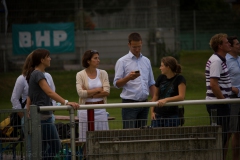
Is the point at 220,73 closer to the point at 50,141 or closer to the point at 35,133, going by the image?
the point at 50,141

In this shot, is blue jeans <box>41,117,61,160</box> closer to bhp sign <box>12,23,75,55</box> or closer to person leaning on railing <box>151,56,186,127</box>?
person leaning on railing <box>151,56,186,127</box>

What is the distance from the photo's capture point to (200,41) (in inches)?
1543

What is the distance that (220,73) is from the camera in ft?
29.0

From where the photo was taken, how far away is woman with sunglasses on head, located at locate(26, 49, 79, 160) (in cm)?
739

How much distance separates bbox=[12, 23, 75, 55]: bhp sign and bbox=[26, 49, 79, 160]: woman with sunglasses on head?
17563mm

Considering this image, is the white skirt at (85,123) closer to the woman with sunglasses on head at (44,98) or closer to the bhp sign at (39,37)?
the woman with sunglasses on head at (44,98)

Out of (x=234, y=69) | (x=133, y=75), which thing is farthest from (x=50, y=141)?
(x=234, y=69)

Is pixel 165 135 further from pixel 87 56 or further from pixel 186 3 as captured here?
pixel 186 3

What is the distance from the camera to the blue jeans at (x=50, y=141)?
7.30 metres

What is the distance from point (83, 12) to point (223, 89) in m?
19.2

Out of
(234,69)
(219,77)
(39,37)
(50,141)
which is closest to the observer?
(50,141)

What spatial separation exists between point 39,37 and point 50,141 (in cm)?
1893

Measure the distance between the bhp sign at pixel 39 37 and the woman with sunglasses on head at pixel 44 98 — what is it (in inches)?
691

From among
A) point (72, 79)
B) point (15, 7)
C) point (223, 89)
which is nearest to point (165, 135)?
point (223, 89)
